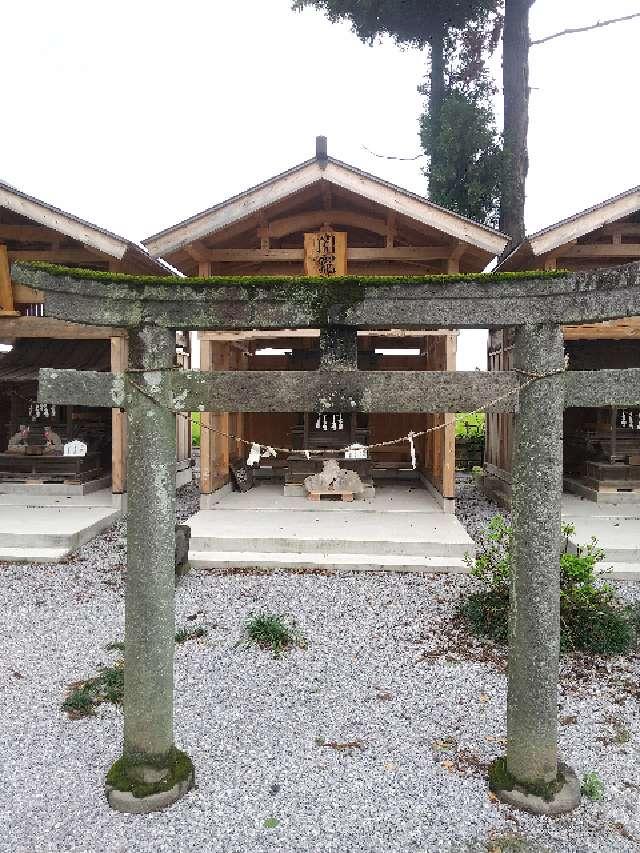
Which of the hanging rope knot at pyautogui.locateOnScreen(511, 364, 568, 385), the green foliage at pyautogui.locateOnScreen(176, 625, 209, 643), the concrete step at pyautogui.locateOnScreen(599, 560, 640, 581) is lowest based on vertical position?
the green foliage at pyautogui.locateOnScreen(176, 625, 209, 643)

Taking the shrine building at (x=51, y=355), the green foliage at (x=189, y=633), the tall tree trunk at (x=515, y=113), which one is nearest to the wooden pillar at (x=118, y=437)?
the shrine building at (x=51, y=355)

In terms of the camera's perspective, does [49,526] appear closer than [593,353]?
Yes

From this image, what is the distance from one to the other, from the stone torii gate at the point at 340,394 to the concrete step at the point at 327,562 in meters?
4.74

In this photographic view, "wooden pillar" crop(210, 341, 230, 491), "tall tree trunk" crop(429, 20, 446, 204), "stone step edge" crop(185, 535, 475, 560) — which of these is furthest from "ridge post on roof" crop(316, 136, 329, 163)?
"tall tree trunk" crop(429, 20, 446, 204)

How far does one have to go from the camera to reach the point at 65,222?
10828 millimetres

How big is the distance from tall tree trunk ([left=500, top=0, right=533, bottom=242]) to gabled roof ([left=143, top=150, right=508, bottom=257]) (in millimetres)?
7559

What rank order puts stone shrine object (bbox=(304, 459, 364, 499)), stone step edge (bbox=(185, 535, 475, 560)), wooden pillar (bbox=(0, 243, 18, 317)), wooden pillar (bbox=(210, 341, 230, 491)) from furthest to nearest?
wooden pillar (bbox=(210, 341, 230, 491))
stone shrine object (bbox=(304, 459, 364, 499))
wooden pillar (bbox=(0, 243, 18, 317))
stone step edge (bbox=(185, 535, 475, 560))

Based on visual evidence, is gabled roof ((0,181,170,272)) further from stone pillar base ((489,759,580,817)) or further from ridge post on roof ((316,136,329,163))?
stone pillar base ((489,759,580,817))

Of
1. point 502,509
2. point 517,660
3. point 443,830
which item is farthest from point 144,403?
point 502,509

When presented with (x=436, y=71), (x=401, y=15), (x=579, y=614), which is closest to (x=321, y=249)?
(x=579, y=614)

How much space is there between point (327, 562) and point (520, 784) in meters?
5.07

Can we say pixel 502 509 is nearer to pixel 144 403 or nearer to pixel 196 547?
pixel 196 547

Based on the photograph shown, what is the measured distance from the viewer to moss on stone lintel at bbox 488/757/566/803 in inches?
152

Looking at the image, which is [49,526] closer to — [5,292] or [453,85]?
[5,292]
